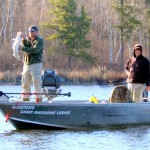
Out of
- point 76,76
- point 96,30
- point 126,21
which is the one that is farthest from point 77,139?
point 96,30

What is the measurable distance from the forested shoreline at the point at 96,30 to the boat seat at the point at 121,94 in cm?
3462

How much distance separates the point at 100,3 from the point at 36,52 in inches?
2031

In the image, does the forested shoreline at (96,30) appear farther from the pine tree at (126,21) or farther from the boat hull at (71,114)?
the boat hull at (71,114)

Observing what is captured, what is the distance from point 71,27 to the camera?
52438 millimetres

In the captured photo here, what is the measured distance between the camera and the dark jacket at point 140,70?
561 inches

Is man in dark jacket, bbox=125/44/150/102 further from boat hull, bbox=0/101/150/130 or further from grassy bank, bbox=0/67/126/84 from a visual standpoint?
grassy bank, bbox=0/67/126/84

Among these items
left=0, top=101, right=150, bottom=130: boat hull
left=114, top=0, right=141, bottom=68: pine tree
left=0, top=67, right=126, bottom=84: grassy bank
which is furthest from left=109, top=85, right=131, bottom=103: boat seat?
left=114, top=0, right=141, bottom=68: pine tree

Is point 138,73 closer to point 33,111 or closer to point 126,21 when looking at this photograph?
point 33,111

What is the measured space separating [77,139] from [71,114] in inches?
37.9

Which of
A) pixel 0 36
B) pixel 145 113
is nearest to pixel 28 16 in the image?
pixel 0 36

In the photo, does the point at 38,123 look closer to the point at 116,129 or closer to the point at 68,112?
the point at 68,112

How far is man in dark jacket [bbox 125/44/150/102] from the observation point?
46.8 ft

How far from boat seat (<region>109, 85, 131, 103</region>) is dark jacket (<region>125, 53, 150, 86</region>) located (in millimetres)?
360

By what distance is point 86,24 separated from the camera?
172ft
